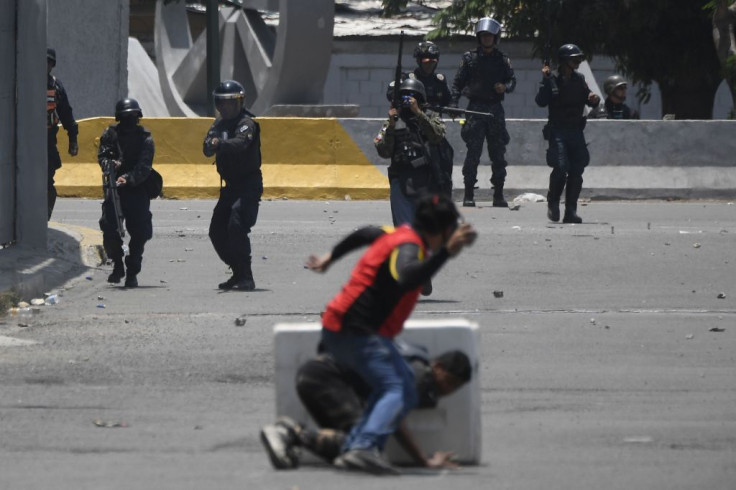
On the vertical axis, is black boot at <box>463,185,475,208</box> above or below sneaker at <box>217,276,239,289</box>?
below

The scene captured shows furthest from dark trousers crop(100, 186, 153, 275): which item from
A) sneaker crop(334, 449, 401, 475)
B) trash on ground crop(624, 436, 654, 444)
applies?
sneaker crop(334, 449, 401, 475)

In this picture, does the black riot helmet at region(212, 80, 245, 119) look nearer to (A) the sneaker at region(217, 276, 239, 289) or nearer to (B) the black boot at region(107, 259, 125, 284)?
(A) the sneaker at region(217, 276, 239, 289)

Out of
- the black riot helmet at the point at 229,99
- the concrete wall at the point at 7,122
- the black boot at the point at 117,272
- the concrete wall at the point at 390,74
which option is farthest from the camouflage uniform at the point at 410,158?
the concrete wall at the point at 390,74

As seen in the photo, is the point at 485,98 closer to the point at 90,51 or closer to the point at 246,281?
the point at 246,281

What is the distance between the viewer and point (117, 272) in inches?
539

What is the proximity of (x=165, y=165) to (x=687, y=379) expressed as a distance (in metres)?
12.1

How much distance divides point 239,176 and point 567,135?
5210 millimetres

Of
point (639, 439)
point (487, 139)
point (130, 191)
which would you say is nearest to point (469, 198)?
point (487, 139)

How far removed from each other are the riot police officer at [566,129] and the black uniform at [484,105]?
1.53 m

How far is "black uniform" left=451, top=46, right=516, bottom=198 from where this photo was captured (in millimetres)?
Answer: 18969

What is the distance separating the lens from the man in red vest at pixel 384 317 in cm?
684

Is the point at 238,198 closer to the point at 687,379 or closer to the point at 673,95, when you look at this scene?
the point at 687,379

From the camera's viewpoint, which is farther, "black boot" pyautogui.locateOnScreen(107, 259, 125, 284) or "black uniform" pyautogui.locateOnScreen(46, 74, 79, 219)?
"black uniform" pyautogui.locateOnScreen(46, 74, 79, 219)

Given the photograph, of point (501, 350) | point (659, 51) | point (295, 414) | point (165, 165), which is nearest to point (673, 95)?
point (659, 51)
